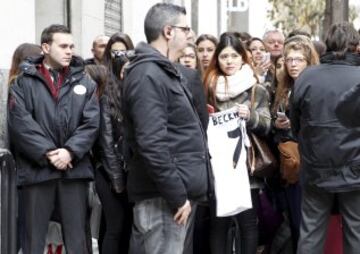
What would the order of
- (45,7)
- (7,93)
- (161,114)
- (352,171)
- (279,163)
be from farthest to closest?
(45,7) < (279,163) < (7,93) < (352,171) < (161,114)

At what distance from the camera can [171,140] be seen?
14.6 feet

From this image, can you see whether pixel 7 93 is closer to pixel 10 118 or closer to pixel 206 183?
pixel 10 118

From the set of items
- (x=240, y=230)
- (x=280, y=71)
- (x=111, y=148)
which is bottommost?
(x=240, y=230)

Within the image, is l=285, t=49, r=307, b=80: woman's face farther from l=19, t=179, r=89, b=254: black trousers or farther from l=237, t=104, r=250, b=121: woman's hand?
l=19, t=179, r=89, b=254: black trousers

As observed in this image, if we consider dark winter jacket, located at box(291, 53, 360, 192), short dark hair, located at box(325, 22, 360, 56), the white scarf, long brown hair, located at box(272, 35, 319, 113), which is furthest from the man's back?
long brown hair, located at box(272, 35, 319, 113)

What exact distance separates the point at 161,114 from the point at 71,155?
1.25 m

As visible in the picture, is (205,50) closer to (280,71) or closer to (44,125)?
(280,71)

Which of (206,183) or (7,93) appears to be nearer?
(206,183)

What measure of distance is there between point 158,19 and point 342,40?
1.56 meters

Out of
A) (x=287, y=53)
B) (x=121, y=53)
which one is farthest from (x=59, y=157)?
(x=287, y=53)

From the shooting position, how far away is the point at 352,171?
525 cm

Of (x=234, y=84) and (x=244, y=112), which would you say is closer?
(x=244, y=112)

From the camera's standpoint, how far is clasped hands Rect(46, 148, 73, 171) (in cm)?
530

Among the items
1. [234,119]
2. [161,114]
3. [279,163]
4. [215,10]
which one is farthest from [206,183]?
[215,10]
